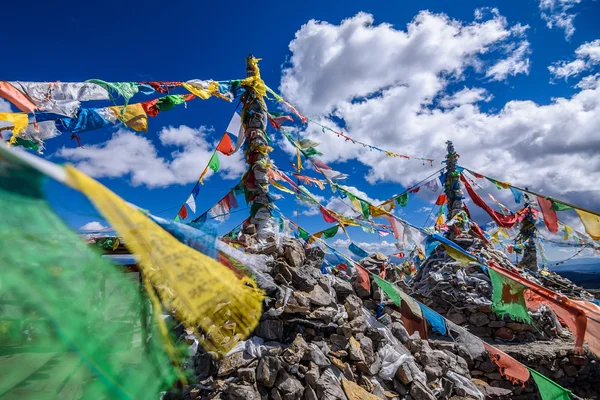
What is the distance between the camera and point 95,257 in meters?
2.18

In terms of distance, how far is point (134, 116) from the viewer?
5.04 m

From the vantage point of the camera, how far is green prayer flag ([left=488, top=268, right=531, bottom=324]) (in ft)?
14.9

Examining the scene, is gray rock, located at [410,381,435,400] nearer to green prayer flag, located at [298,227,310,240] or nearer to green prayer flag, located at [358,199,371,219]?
green prayer flag, located at [298,227,310,240]

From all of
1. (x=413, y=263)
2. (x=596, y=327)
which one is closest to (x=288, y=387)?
(x=596, y=327)

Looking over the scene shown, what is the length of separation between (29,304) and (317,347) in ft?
10.3

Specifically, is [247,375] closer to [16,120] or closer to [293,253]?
[293,253]

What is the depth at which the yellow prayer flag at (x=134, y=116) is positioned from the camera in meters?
4.92

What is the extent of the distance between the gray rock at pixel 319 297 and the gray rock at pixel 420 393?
1.58 m

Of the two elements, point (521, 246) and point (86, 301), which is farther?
point (521, 246)

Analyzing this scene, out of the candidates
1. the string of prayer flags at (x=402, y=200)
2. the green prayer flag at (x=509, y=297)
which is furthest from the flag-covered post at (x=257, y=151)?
the string of prayer flags at (x=402, y=200)

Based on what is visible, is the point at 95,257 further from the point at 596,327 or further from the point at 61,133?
the point at 596,327

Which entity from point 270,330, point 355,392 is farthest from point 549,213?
point 270,330

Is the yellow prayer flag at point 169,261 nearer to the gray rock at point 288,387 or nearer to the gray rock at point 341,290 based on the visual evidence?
the gray rock at point 288,387

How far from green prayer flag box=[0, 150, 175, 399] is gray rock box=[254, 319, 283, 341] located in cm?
135
